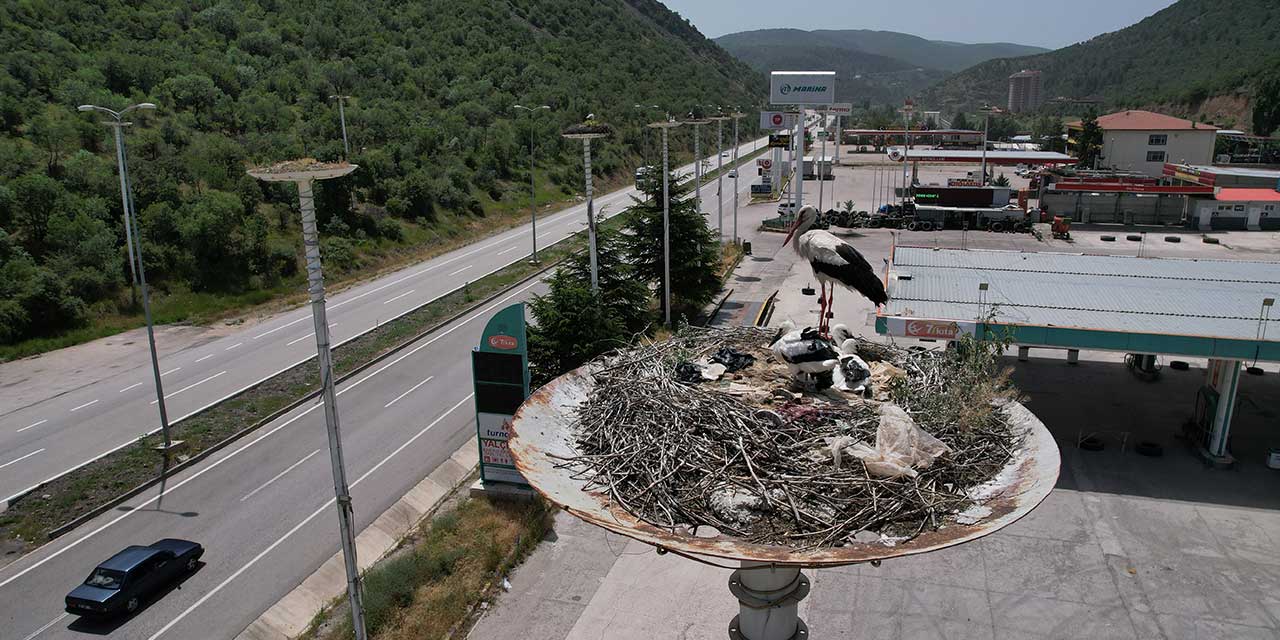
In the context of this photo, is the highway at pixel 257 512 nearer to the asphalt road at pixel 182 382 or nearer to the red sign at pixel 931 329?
the asphalt road at pixel 182 382

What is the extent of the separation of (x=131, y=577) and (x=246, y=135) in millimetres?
51150

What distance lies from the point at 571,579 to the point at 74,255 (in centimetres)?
3843

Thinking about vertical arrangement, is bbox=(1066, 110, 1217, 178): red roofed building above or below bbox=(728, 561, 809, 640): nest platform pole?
above

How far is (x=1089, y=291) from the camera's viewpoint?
93.7 ft

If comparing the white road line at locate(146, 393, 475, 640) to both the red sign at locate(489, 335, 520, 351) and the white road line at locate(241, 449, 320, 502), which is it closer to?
the white road line at locate(241, 449, 320, 502)

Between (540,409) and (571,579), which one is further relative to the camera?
(571,579)

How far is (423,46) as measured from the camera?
103312 mm

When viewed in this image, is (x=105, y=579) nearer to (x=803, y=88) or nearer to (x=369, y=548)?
(x=369, y=548)

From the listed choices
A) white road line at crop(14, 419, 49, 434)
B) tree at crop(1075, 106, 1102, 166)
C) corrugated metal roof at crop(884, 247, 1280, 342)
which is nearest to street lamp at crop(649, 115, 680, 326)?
corrugated metal roof at crop(884, 247, 1280, 342)

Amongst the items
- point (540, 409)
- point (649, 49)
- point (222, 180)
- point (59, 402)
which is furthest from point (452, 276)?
point (649, 49)

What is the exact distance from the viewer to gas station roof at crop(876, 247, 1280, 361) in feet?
77.9

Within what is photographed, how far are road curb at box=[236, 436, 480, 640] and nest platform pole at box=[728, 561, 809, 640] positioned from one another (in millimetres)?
12993

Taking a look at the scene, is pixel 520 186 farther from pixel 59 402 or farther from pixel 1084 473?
pixel 1084 473

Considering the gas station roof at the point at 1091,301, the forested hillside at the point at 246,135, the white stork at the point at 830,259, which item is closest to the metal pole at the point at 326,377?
the white stork at the point at 830,259
